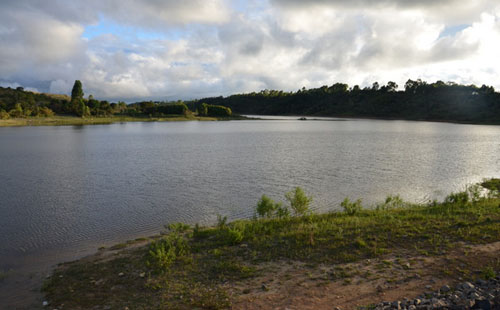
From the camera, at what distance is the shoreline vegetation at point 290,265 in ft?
25.0

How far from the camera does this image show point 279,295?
7.64 metres

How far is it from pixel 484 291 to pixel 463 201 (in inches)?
386

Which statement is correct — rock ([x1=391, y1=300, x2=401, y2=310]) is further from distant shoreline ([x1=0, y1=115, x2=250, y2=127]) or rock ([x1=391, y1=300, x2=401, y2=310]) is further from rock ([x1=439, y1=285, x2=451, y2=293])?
distant shoreline ([x1=0, y1=115, x2=250, y2=127])

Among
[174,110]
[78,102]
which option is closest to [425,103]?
[174,110]

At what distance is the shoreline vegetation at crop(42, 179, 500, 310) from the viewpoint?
7.62m

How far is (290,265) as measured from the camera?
9.19 metres

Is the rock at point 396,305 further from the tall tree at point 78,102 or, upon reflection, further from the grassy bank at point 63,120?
the tall tree at point 78,102

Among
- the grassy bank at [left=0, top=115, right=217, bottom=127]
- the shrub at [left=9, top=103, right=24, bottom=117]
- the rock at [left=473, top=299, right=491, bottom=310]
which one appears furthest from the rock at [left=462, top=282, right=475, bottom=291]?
the shrub at [left=9, top=103, right=24, bottom=117]

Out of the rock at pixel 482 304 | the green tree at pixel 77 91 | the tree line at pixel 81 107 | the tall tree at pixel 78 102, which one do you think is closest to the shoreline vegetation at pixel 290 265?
the rock at pixel 482 304

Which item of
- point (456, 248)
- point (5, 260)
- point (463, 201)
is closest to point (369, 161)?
point (463, 201)

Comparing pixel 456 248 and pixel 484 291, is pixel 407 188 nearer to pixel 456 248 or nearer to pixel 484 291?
pixel 456 248

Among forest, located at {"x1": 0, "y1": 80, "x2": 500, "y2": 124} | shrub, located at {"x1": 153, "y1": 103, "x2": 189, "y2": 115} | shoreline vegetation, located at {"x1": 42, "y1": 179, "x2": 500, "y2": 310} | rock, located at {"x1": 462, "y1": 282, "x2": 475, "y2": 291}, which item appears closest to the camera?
rock, located at {"x1": 462, "y1": 282, "x2": 475, "y2": 291}

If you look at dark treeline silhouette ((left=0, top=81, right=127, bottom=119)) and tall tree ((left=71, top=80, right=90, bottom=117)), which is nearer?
dark treeline silhouette ((left=0, top=81, right=127, bottom=119))

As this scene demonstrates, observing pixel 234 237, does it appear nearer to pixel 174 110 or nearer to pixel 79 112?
pixel 79 112
